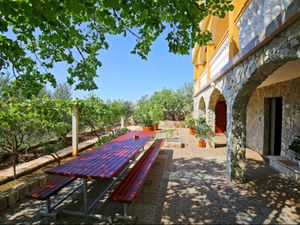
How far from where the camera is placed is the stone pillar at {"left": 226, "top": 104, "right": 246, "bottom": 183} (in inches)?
189

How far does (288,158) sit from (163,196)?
433cm

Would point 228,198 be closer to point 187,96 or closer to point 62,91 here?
point 62,91

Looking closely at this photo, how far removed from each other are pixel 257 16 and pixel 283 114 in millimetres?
4132

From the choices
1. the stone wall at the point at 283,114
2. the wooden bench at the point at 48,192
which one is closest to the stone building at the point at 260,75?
the stone wall at the point at 283,114

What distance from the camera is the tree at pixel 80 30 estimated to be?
8.73ft

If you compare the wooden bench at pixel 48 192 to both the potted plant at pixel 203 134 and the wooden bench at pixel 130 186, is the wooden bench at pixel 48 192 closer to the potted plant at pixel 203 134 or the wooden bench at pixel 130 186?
the wooden bench at pixel 130 186

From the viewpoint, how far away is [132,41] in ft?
14.8

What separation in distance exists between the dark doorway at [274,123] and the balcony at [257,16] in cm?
389

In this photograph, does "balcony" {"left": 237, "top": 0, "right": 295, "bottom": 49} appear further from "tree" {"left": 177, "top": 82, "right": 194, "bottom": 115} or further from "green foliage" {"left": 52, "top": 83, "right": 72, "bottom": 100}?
"tree" {"left": 177, "top": 82, "right": 194, "bottom": 115}

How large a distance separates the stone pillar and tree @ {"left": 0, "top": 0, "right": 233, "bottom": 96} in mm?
1893

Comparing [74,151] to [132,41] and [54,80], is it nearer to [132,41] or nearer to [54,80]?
[54,80]

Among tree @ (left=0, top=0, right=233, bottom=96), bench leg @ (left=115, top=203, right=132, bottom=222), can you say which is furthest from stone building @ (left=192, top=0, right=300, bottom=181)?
bench leg @ (left=115, top=203, right=132, bottom=222)

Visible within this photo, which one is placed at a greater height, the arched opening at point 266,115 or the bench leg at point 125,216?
the arched opening at point 266,115

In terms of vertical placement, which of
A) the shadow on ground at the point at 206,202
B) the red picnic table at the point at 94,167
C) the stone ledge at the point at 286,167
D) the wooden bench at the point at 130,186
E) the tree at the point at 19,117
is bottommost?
the shadow on ground at the point at 206,202
